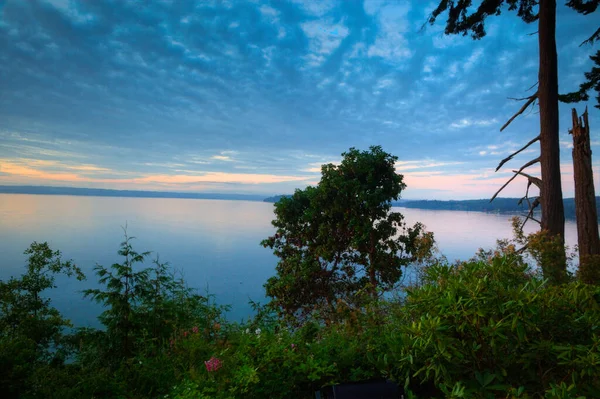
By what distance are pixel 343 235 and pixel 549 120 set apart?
6.06 metres

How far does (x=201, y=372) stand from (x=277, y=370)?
757 mm

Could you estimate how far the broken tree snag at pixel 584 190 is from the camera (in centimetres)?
697

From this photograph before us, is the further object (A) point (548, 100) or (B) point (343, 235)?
(B) point (343, 235)

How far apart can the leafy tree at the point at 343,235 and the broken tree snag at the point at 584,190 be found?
352 centimetres

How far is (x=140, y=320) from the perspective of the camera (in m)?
4.30

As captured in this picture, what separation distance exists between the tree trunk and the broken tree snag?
1.83 ft

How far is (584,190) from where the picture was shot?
23.7 feet

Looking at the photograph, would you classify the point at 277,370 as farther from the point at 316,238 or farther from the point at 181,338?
the point at 316,238

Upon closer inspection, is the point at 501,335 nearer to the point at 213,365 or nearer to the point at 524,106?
the point at 213,365

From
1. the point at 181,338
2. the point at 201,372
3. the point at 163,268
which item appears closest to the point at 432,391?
the point at 201,372

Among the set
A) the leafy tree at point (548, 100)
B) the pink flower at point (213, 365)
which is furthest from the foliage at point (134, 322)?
the leafy tree at point (548, 100)

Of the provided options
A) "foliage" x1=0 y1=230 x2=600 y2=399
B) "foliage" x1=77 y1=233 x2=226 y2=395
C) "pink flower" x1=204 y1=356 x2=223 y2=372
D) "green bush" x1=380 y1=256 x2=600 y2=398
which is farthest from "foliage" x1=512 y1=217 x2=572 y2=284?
"foliage" x1=77 y1=233 x2=226 y2=395

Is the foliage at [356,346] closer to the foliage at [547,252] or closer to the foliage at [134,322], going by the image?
the foliage at [134,322]

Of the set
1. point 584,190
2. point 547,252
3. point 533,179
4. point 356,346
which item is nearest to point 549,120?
point 533,179
